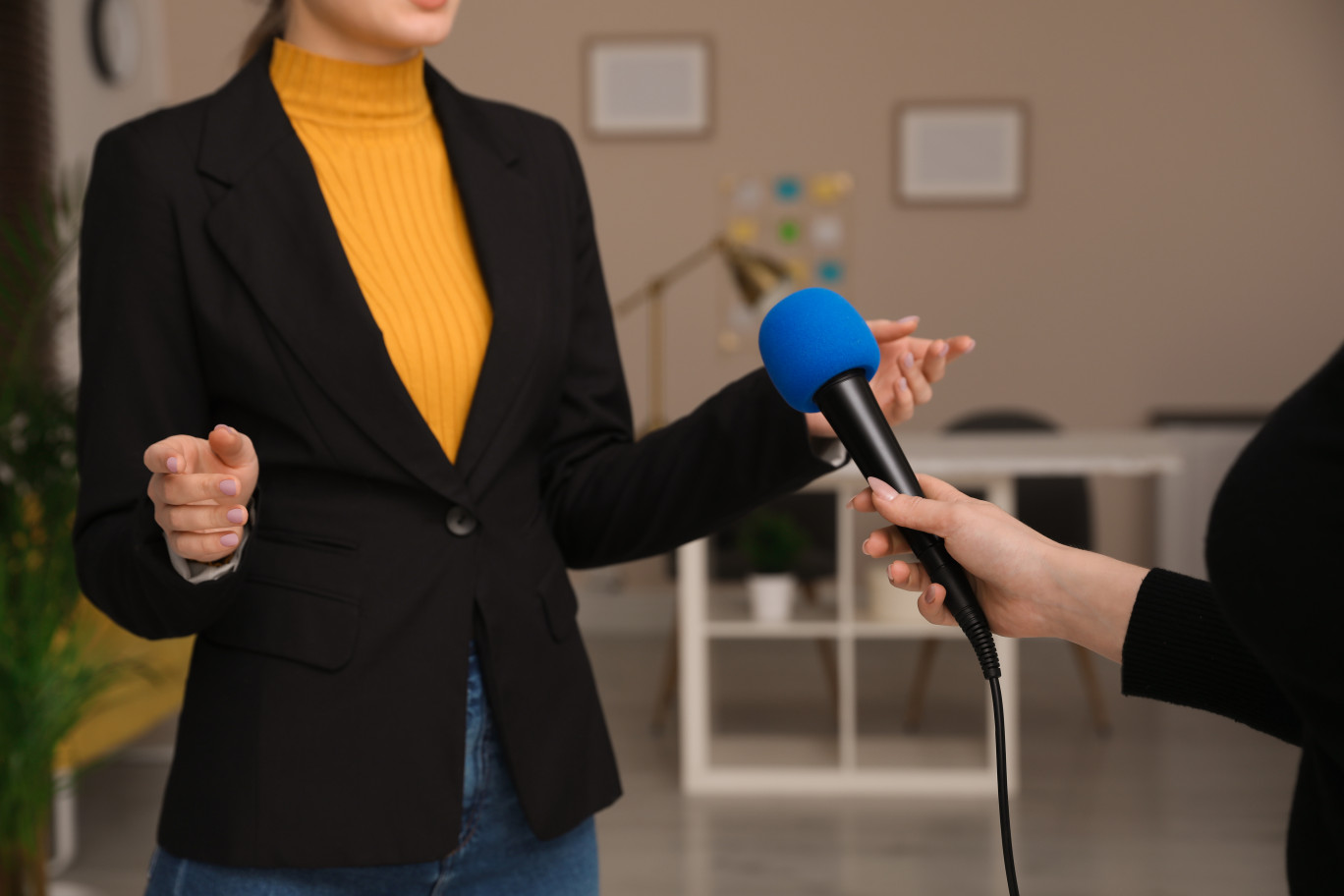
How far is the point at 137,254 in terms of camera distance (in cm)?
83

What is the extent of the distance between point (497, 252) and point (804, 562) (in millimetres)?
2996

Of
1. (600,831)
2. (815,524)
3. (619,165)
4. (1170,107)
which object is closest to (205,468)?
(600,831)

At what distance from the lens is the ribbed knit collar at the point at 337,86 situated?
3.11 ft

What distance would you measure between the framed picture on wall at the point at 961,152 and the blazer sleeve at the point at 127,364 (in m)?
4.46

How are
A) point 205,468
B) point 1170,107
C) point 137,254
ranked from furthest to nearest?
point 1170,107 → point 137,254 → point 205,468

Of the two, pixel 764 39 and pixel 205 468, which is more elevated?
pixel 764 39

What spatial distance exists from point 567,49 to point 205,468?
4.71 meters

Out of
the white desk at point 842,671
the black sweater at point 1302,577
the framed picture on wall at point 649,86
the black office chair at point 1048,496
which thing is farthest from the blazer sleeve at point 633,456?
the framed picture on wall at point 649,86

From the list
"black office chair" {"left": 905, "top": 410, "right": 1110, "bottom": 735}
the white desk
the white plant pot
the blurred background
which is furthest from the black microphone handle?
the blurred background

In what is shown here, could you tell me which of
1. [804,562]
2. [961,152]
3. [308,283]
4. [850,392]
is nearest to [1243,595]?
[850,392]

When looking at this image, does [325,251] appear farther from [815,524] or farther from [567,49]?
[567,49]

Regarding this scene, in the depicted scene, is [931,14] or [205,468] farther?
[931,14]

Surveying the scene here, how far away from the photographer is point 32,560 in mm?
2090

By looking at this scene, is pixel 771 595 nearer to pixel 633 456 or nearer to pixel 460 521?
pixel 633 456
